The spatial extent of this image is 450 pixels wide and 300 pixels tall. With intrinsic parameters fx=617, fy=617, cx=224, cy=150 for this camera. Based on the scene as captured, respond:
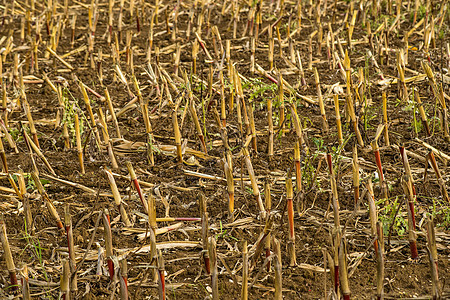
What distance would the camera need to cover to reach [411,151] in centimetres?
331

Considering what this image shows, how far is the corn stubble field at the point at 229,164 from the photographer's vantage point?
2.36 m

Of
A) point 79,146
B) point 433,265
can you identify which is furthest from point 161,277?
point 79,146

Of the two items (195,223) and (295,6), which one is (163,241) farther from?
(295,6)

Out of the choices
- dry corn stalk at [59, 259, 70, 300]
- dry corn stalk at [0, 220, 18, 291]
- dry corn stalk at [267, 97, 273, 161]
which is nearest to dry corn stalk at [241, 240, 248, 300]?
dry corn stalk at [59, 259, 70, 300]

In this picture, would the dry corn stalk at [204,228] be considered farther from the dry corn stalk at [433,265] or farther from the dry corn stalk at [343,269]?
the dry corn stalk at [433,265]

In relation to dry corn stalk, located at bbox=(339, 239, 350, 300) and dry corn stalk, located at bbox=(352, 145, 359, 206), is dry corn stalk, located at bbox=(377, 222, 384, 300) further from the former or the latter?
dry corn stalk, located at bbox=(352, 145, 359, 206)

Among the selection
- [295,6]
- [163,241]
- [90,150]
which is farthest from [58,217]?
[295,6]

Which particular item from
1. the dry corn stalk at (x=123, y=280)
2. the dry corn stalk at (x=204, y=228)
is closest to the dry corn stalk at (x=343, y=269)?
the dry corn stalk at (x=204, y=228)

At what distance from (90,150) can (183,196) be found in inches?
26.7

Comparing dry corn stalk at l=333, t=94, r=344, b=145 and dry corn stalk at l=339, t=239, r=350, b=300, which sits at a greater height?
dry corn stalk at l=333, t=94, r=344, b=145

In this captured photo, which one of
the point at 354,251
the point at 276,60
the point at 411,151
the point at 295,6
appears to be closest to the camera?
the point at 354,251

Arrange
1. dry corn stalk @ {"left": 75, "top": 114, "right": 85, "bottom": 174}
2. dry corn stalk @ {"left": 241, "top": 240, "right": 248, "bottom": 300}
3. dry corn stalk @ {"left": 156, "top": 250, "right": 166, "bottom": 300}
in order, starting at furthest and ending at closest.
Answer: dry corn stalk @ {"left": 75, "top": 114, "right": 85, "bottom": 174}, dry corn stalk @ {"left": 156, "top": 250, "right": 166, "bottom": 300}, dry corn stalk @ {"left": 241, "top": 240, "right": 248, "bottom": 300}

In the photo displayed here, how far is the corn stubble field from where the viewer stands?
7.75ft

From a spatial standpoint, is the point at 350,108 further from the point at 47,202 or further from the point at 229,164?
the point at 47,202
